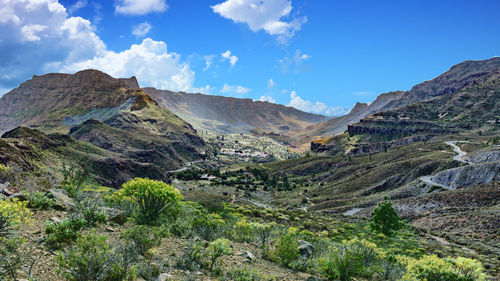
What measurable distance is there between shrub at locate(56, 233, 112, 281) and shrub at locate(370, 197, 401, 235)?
4119 cm

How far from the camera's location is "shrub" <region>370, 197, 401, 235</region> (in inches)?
1631

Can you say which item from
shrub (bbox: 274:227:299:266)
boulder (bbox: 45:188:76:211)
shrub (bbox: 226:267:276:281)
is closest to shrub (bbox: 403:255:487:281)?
shrub (bbox: 274:227:299:266)

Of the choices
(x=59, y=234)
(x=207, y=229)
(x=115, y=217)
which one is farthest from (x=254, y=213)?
(x=59, y=234)

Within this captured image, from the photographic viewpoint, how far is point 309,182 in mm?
121438

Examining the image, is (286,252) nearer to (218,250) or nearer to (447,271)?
(218,250)

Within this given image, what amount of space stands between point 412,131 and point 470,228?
137138 mm

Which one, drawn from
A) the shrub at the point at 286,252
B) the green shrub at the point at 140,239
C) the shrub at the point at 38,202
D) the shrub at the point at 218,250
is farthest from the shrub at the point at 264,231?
the shrub at the point at 38,202

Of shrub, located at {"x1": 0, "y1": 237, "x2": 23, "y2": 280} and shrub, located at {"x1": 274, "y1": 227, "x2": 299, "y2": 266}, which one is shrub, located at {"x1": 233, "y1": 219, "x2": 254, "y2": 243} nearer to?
shrub, located at {"x1": 274, "y1": 227, "x2": 299, "y2": 266}

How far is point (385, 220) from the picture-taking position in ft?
137

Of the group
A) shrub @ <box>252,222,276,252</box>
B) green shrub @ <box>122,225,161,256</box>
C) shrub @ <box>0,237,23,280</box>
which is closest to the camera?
shrub @ <box>0,237,23,280</box>

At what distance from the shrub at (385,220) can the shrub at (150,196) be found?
1394 inches

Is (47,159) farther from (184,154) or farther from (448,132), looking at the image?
(448,132)

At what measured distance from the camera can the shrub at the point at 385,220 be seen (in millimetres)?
41438

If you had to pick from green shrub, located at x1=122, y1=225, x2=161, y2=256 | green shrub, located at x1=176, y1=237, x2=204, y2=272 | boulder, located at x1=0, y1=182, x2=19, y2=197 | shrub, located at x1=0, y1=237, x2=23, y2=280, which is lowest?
green shrub, located at x1=176, y1=237, x2=204, y2=272
